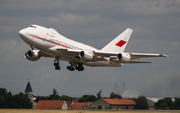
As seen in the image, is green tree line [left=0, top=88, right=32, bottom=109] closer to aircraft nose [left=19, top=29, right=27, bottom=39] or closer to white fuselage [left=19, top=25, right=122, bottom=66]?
white fuselage [left=19, top=25, right=122, bottom=66]

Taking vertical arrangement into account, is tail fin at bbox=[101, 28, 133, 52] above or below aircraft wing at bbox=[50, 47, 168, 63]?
above

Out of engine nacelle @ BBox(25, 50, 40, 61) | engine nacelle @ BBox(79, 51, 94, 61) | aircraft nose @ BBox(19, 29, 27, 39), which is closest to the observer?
aircraft nose @ BBox(19, 29, 27, 39)

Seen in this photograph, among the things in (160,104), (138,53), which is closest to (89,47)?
(138,53)

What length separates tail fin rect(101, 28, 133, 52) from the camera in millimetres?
75562

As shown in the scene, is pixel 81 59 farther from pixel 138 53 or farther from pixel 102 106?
pixel 102 106

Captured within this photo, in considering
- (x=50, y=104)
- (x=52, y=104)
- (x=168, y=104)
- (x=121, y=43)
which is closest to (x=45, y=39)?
(x=121, y=43)

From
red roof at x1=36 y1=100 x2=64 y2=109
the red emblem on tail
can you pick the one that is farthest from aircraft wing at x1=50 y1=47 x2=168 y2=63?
red roof at x1=36 y1=100 x2=64 y2=109

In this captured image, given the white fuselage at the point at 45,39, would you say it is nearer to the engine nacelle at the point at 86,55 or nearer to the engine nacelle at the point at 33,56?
the engine nacelle at the point at 86,55

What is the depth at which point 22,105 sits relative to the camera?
101562mm

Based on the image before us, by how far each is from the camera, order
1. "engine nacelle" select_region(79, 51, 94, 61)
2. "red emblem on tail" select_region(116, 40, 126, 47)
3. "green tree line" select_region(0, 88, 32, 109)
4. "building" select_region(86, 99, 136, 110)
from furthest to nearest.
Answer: "building" select_region(86, 99, 136, 110)
"green tree line" select_region(0, 88, 32, 109)
"red emblem on tail" select_region(116, 40, 126, 47)
"engine nacelle" select_region(79, 51, 94, 61)

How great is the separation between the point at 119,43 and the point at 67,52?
1801 cm

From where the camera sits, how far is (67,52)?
2483 inches

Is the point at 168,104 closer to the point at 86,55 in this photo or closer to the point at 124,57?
the point at 124,57

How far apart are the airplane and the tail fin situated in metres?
0.77
